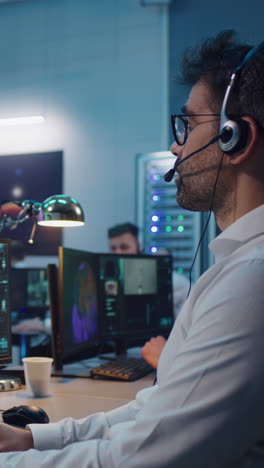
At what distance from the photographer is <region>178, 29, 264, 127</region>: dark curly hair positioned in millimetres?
991

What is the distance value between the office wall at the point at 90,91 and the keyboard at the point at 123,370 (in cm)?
228

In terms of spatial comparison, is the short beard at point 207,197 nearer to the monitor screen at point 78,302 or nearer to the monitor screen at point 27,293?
the monitor screen at point 78,302

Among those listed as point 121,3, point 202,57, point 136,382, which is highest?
point 121,3

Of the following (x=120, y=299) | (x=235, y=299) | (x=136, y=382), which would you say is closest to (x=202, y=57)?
(x=235, y=299)

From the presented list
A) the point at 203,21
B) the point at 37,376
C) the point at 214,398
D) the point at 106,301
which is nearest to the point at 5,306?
the point at 37,376

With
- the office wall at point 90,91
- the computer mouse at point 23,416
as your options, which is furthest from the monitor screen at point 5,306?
the office wall at point 90,91

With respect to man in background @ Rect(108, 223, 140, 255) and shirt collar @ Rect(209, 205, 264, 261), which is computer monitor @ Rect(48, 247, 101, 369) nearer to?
shirt collar @ Rect(209, 205, 264, 261)

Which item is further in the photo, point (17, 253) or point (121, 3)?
point (121, 3)

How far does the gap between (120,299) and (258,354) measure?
65.6 inches

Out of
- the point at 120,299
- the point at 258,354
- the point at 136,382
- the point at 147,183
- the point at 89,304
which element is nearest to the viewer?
the point at 258,354

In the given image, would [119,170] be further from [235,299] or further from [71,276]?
[235,299]

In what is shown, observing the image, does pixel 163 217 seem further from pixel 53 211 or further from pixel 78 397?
pixel 78 397

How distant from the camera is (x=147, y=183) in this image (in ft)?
13.9

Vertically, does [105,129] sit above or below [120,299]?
above
